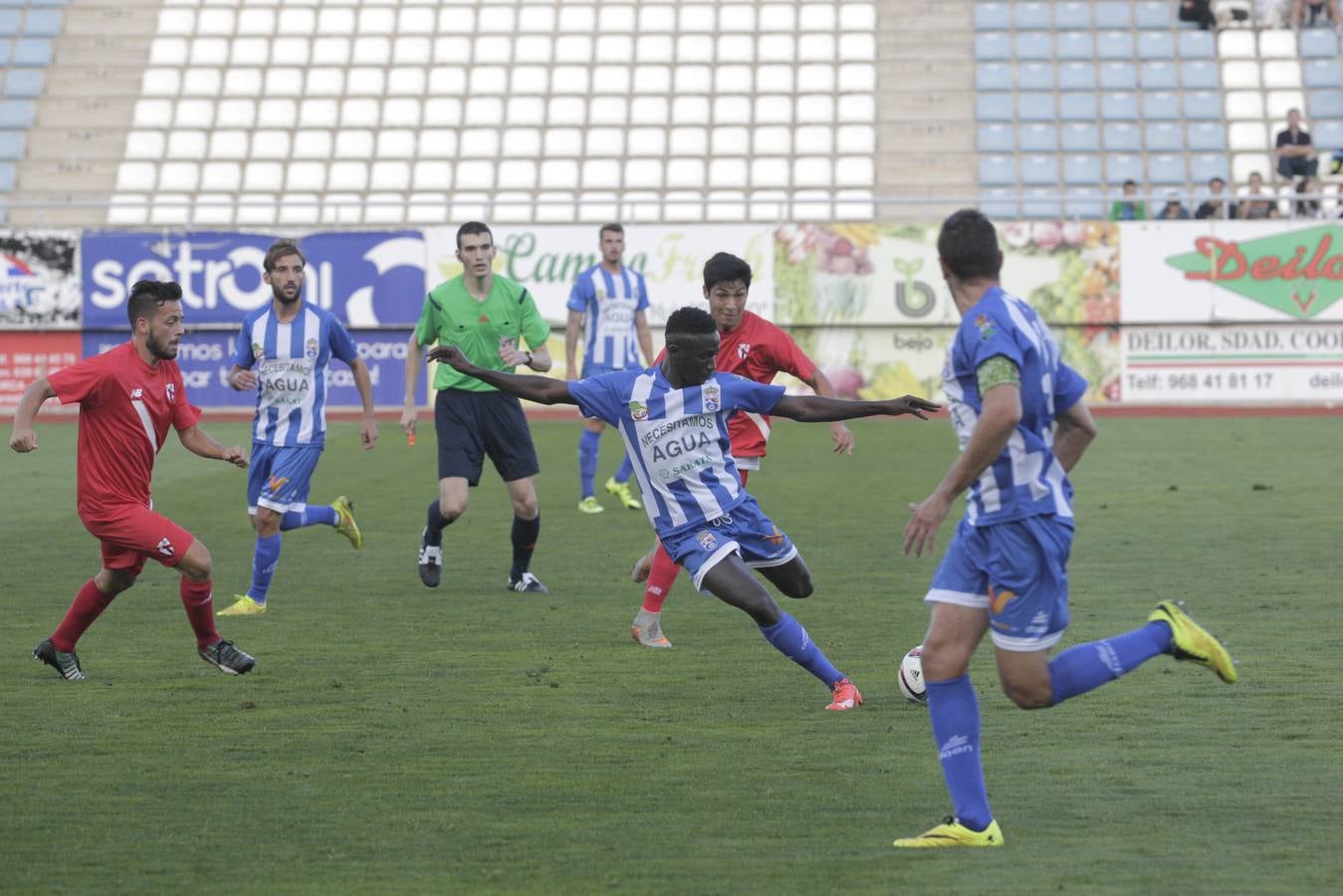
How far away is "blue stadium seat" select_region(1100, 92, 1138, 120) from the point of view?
3256 cm

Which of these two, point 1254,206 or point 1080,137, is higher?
point 1080,137

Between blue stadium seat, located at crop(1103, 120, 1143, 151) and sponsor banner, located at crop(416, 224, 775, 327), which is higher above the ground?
blue stadium seat, located at crop(1103, 120, 1143, 151)

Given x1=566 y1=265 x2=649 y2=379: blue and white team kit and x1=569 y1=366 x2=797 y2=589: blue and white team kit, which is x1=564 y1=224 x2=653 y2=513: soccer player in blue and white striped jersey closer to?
x1=566 y1=265 x2=649 y2=379: blue and white team kit

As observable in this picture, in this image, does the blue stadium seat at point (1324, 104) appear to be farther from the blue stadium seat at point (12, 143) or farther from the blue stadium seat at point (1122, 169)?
the blue stadium seat at point (12, 143)

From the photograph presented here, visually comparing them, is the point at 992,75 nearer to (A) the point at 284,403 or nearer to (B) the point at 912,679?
(A) the point at 284,403

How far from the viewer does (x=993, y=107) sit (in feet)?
109

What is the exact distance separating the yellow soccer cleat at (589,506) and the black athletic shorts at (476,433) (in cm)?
475

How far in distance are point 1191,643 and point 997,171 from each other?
2671 centimetres

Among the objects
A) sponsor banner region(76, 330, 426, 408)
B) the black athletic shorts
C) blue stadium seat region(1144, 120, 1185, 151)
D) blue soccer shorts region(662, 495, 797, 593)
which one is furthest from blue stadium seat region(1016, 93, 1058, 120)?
blue soccer shorts region(662, 495, 797, 593)

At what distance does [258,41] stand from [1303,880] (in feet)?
110

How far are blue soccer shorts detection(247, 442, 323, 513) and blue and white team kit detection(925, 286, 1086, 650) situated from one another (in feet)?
19.1

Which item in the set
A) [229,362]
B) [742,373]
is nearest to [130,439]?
[742,373]

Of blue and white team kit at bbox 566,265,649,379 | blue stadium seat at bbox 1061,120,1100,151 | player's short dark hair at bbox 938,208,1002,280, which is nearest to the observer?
player's short dark hair at bbox 938,208,1002,280

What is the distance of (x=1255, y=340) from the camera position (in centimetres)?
2688
